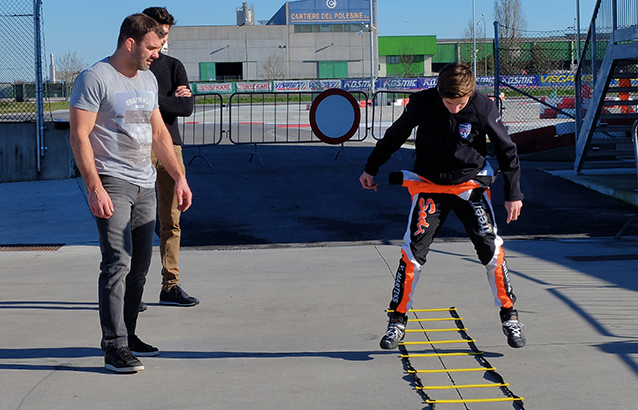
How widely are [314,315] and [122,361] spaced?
1.50 metres

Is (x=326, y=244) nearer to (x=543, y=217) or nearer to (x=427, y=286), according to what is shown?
(x=427, y=286)

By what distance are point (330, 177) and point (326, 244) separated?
4.23m

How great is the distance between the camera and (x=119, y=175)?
3926 mm

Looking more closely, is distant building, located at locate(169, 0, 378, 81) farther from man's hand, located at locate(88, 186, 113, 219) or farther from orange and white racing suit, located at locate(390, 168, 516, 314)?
man's hand, located at locate(88, 186, 113, 219)

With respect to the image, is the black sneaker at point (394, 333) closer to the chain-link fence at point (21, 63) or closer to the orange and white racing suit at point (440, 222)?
the orange and white racing suit at point (440, 222)

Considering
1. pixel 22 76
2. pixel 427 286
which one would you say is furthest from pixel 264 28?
pixel 427 286

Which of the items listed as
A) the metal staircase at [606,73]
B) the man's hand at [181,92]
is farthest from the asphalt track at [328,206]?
the man's hand at [181,92]

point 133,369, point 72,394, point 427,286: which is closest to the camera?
point 72,394

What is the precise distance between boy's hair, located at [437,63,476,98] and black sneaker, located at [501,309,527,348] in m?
1.35

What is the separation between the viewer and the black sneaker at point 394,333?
4.14 m

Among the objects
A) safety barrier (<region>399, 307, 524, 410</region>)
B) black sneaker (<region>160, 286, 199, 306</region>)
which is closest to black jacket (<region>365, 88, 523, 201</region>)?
safety barrier (<region>399, 307, 524, 410</region>)

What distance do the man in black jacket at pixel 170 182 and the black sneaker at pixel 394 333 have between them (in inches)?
68.0

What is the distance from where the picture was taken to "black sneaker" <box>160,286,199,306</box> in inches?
207

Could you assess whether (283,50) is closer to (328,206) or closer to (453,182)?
(328,206)
